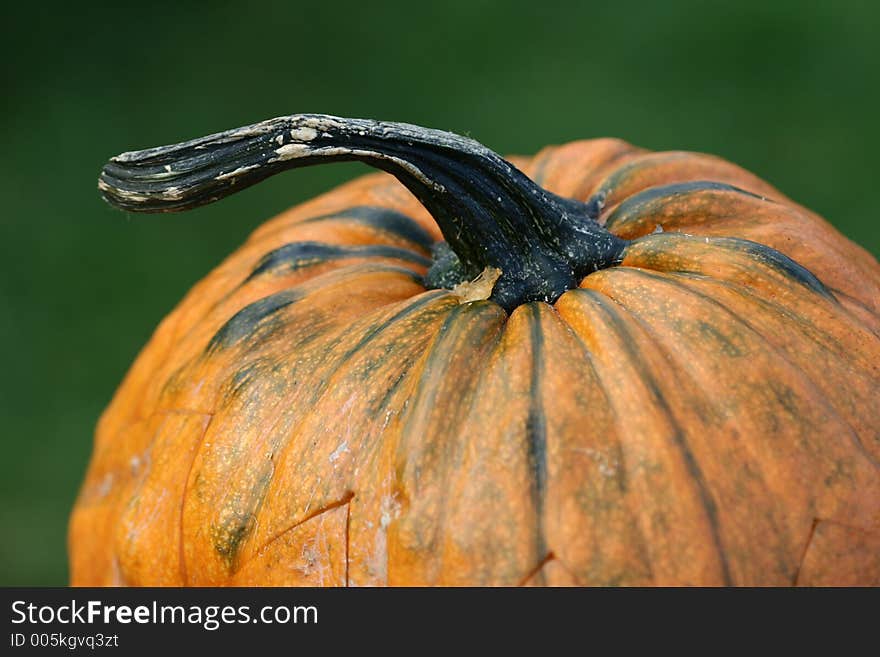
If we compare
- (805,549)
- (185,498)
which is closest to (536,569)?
(805,549)

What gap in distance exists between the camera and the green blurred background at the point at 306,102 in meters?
3.29

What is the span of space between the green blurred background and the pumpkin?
1.60 metres

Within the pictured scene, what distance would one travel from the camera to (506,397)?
136 centimetres

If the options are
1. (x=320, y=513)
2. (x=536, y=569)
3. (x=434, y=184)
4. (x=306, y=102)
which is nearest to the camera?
(x=536, y=569)

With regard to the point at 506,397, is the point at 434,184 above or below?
above

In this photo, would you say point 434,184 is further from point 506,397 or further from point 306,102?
point 306,102

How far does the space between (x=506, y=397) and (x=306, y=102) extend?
2.47 m

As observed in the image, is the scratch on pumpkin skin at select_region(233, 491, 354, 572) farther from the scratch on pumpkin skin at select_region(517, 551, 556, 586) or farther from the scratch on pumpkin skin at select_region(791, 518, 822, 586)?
the scratch on pumpkin skin at select_region(791, 518, 822, 586)

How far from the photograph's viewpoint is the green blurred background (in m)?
3.29

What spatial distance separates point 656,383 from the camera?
1.36 metres

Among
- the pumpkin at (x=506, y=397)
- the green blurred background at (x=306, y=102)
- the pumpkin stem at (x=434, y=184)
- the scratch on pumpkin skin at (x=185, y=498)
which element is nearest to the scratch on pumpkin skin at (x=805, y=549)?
the pumpkin at (x=506, y=397)

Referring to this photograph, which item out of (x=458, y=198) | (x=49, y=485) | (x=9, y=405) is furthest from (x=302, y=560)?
(x=9, y=405)

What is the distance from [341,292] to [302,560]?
426mm
